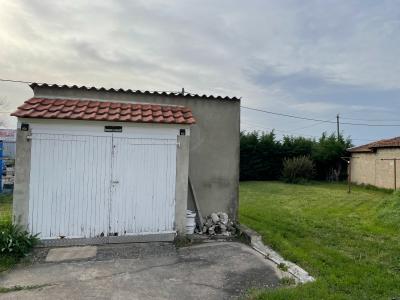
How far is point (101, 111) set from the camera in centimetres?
660

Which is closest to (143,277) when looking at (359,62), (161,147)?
(161,147)

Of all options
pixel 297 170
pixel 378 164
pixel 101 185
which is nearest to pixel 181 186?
pixel 101 185

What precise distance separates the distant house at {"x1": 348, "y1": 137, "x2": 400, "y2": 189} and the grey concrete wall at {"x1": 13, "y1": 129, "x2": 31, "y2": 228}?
60.7 feet

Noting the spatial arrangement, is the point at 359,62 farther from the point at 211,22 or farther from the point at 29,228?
the point at 29,228

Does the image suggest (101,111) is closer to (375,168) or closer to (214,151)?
(214,151)

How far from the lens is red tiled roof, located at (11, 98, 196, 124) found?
6129 millimetres

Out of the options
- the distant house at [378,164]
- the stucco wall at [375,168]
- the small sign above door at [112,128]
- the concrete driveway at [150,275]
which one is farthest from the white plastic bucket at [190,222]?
the stucco wall at [375,168]

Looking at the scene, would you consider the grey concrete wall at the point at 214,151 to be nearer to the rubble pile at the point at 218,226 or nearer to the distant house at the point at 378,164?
the rubble pile at the point at 218,226

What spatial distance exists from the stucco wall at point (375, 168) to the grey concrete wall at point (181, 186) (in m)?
16.5

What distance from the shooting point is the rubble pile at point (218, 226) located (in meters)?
7.25

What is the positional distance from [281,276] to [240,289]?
2.82ft

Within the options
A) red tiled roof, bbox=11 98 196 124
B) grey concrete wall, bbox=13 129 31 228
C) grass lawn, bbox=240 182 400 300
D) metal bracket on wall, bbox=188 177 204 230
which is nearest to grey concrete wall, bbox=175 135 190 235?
red tiled roof, bbox=11 98 196 124

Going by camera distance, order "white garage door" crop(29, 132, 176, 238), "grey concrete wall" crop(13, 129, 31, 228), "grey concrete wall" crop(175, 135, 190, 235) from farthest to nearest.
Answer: "grey concrete wall" crop(175, 135, 190, 235)
"white garage door" crop(29, 132, 176, 238)
"grey concrete wall" crop(13, 129, 31, 228)

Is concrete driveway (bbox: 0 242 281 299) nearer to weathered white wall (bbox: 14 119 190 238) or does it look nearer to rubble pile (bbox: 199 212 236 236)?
weathered white wall (bbox: 14 119 190 238)
